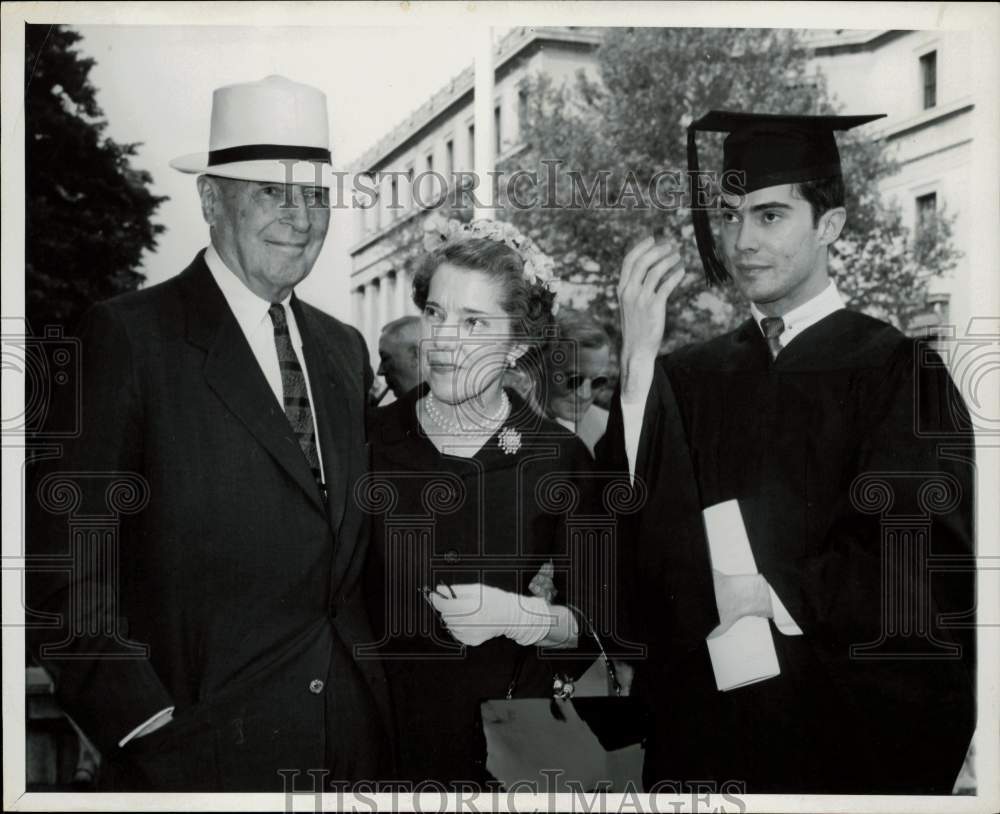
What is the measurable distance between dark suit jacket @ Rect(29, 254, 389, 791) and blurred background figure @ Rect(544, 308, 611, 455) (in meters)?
0.79

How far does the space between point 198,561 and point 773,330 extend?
7.29 feet

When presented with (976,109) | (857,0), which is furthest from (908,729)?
(857,0)

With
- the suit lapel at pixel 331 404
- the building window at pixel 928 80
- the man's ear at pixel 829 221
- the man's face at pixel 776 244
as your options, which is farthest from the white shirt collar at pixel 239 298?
the building window at pixel 928 80

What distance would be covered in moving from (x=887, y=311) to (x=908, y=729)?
1.54 meters

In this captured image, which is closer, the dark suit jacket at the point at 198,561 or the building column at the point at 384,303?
the dark suit jacket at the point at 198,561

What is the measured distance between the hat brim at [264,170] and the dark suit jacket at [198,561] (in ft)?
1.29

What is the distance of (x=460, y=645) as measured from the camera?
402 centimetres

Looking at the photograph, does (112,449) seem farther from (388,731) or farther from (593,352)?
(593,352)

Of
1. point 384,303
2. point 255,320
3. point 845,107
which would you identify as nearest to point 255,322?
point 255,320

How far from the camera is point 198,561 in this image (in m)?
3.93

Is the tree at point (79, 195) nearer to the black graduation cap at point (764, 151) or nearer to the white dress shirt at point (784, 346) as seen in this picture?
the white dress shirt at point (784, 346)

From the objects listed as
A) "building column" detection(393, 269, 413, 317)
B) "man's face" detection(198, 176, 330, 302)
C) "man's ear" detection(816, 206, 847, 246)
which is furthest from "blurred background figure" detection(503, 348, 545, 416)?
"man's ear" detection(816, 206, 847, 246)

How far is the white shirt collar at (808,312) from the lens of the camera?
161 inches

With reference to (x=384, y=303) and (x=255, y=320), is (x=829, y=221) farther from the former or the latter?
(x=255, y=320)
